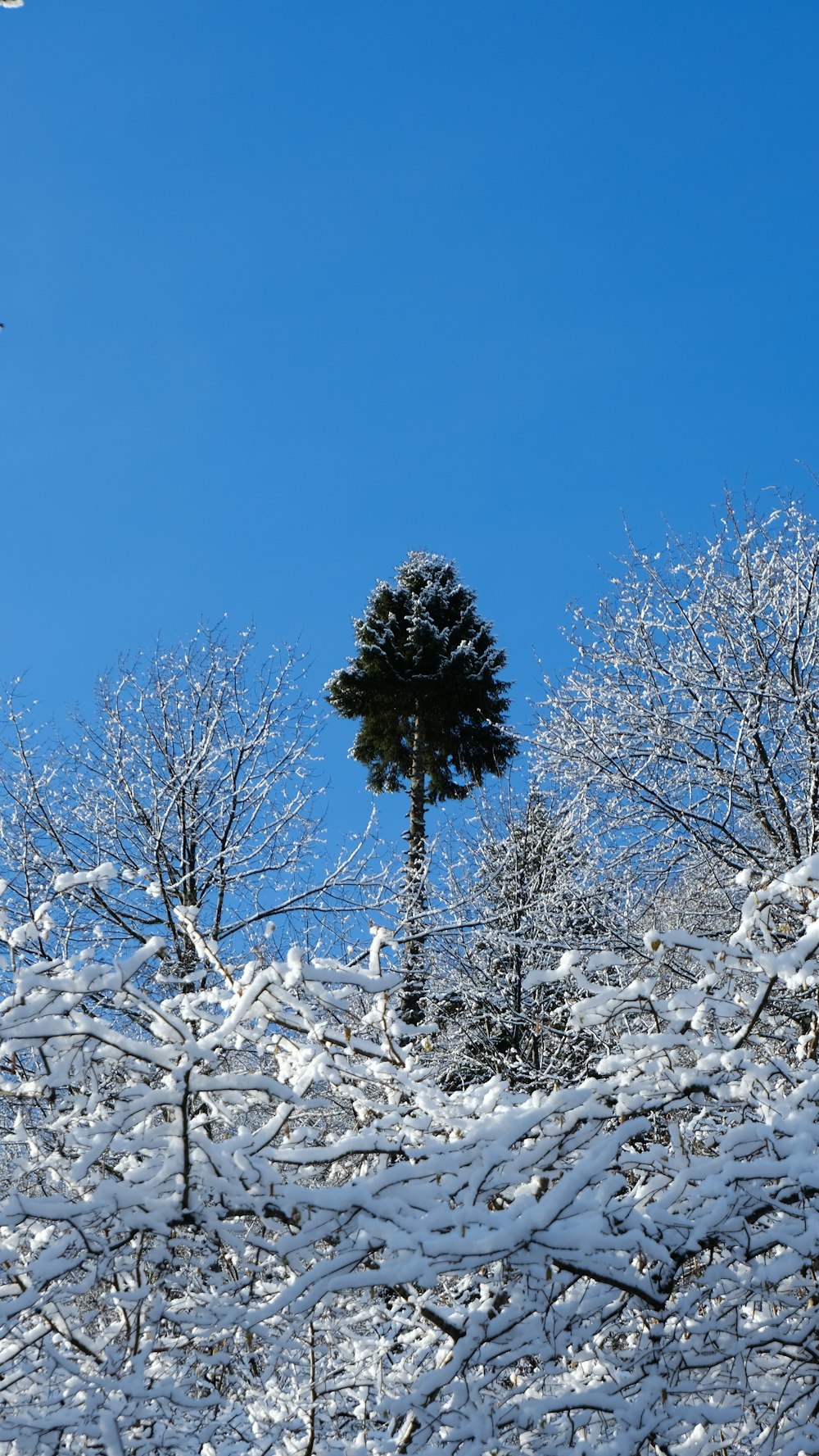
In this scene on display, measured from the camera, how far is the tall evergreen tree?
50.8ft

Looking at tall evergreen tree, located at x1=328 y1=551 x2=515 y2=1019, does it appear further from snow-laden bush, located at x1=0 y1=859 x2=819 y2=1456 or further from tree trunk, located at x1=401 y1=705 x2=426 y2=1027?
snow-laden bush, located at x1=0 y1=859 x2=819 y2=1456

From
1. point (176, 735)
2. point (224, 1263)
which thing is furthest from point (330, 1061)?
point (176, 735)

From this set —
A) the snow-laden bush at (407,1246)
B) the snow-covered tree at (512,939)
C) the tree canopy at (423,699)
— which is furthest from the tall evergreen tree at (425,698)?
the snow-laden bush at (407,1246)

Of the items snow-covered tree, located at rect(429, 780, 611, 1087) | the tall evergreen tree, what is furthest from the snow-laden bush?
the tall evergreen tree

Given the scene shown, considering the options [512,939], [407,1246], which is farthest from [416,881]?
[407,1246]

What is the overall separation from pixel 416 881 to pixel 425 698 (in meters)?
4.47

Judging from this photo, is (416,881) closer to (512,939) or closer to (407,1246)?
(512,939)

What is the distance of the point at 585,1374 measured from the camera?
2.23 meters

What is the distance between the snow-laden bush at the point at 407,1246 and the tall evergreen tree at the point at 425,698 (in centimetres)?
1273

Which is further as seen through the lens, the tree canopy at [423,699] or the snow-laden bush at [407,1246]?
→ the tree canopy at [423,699]

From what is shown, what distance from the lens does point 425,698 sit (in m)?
15.6

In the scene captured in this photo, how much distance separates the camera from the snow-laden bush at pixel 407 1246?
1.92 meters

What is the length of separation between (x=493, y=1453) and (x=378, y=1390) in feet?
0.87

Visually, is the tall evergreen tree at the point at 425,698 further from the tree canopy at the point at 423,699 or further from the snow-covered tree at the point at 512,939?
the snow-covered tree at the point at 512,939
